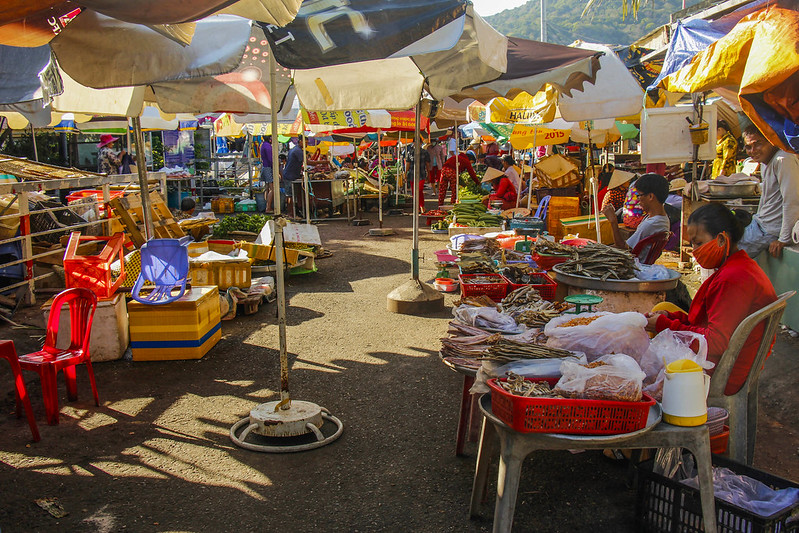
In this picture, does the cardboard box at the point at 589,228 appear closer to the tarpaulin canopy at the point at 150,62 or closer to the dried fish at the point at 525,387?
the tarpaulin canopy at the point at 150,62

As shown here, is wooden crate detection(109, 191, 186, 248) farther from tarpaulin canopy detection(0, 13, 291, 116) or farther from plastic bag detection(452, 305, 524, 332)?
plastic bag detection(452, 305, 524, 332)

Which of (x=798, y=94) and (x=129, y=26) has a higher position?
(x=129, y=26)

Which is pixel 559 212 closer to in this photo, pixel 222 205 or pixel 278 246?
pixel 278 246

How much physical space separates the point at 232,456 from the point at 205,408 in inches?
40.8

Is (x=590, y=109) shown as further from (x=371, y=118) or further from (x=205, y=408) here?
(x=371, y=118)

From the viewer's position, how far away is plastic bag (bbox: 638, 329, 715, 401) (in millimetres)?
3270

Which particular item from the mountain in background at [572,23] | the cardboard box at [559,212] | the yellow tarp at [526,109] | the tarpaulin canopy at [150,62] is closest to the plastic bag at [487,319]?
the tarpaulin canopy at [150,62]

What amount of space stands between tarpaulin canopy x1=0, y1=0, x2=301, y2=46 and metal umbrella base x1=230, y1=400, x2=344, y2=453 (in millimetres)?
2765

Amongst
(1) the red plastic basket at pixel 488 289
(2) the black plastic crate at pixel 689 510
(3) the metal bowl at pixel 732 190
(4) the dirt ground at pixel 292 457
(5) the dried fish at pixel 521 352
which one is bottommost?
(4) the dirt ground at pixel 292 457

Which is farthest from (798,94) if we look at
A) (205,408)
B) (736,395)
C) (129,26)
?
(205,408)

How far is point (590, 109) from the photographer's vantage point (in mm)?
7816

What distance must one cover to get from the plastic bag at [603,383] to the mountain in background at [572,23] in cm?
5096

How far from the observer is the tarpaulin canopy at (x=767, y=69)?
9.59ft

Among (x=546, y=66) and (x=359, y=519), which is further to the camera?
(x=546, y=66)
